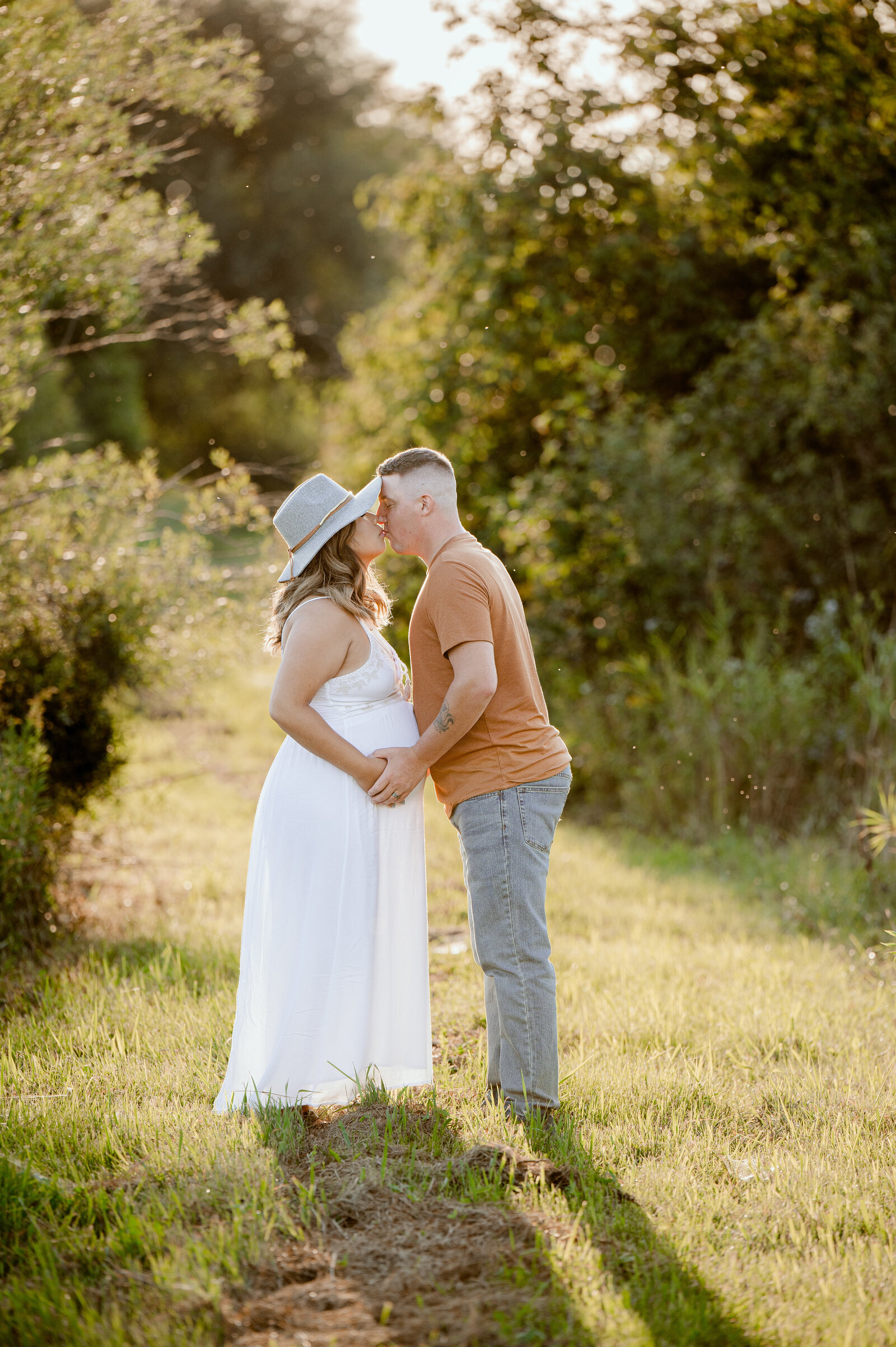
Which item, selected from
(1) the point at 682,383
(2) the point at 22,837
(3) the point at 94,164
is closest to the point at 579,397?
(1) the point at 682,383

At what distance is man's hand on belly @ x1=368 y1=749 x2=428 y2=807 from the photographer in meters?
3.59

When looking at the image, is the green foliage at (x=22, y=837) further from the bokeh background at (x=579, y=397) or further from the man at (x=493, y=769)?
the man at (x=493, y=769)

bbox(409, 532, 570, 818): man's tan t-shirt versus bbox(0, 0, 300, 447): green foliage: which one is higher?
bbox(0, 0, 300, 447): green foliage

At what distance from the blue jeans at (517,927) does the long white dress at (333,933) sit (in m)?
0.26

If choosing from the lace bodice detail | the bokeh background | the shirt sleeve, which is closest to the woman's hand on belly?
the lace bodice detail

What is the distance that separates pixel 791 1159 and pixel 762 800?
4623 mm

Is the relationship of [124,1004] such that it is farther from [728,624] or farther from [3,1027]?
[728,624]

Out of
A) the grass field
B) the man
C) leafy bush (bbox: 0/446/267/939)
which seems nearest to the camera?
the grass field

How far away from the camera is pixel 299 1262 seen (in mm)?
2775

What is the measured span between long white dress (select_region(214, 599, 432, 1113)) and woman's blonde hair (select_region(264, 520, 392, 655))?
200 mm

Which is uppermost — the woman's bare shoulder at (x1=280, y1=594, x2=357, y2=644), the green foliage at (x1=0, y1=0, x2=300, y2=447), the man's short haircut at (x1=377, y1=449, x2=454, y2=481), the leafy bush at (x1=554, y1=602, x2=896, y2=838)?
the green foliage at (x1=0, y1=0, x2=300, y2=447)

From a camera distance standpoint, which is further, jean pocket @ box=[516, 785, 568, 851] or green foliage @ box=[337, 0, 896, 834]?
green foliage @ box=[337, 0, 896, 834]

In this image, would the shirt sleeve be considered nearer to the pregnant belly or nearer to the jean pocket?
the pregnant belly

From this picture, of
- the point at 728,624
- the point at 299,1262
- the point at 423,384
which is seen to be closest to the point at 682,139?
the point at 423,384
